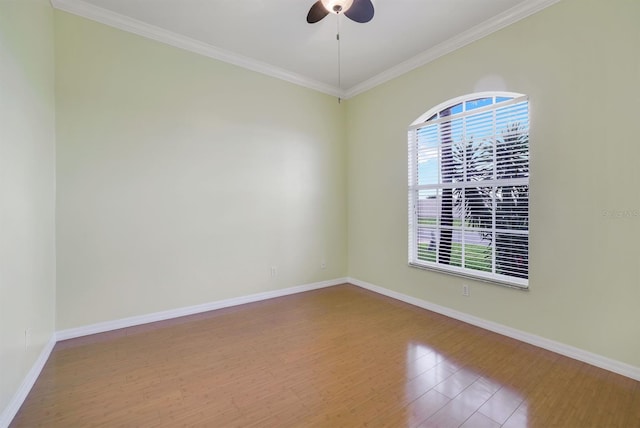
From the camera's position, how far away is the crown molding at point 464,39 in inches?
101

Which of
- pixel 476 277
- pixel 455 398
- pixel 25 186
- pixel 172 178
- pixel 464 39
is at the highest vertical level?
pixel 464 39

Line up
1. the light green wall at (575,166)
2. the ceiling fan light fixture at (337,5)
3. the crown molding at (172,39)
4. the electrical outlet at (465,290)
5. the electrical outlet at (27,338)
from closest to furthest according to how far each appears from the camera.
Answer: the electrical outlet at (27,338) → the light green wall at (575,166) → the ceiling fan light fixture at (337,5) → the crown molding at (172,39) → the electrical outlet at (465,290)

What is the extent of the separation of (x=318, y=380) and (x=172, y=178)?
259cm

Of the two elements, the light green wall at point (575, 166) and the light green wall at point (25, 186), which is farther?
the light green wall at point (575, 166)

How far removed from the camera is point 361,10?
7.23ft

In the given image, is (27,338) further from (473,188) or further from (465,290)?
(473,188)

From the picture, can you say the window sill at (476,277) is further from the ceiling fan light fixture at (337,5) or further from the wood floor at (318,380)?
the ceiling fan light fixture at (337,5)

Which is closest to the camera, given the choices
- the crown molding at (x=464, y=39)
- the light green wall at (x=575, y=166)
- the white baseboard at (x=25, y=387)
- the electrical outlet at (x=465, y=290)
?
the white baseboard at (x=25, y=387)

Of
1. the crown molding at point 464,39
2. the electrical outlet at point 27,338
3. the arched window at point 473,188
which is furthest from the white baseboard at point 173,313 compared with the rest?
the crown molding at point 464,39

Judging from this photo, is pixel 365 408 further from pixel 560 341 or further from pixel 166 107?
pixel 166 107

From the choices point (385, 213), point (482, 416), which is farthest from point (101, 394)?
point (385, 213)

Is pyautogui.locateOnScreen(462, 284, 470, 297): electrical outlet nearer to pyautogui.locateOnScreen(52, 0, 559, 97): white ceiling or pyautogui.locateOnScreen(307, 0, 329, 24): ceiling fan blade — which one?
pyautogui.locateOnScreen(52, 0, 559, 97): white ceiling

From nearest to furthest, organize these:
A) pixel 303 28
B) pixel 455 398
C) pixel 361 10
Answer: pixel 455 398 → pixel 361 10 → pixel 303 28

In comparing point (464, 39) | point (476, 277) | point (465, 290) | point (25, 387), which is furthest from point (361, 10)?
point (25, 387)
